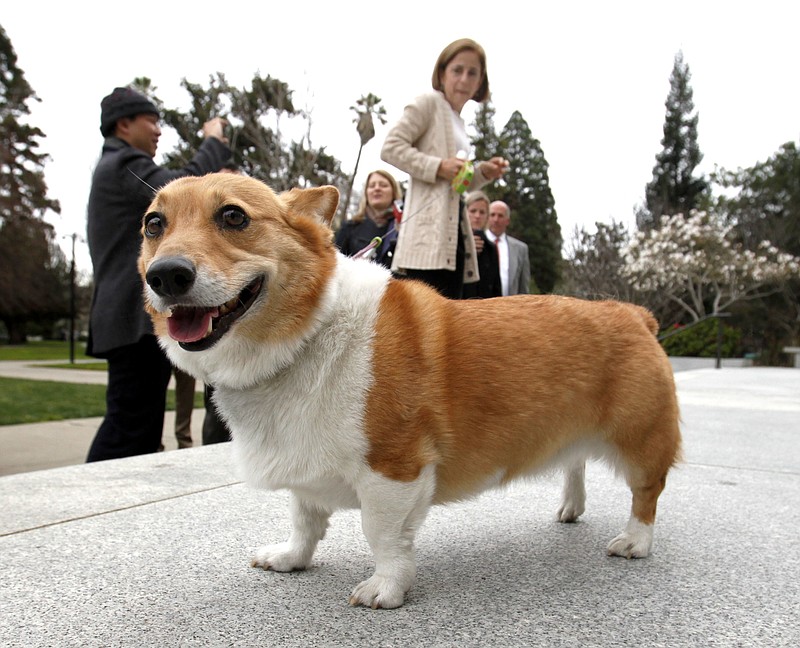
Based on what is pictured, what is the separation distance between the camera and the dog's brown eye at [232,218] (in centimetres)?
185

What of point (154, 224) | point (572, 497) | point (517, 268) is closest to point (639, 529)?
point (572, 497)

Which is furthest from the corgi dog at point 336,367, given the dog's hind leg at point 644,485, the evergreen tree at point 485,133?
the evergreen tree at point 485,133

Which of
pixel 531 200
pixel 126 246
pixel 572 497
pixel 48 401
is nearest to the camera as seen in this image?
pixel 572 497

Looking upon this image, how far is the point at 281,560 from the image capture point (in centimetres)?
220

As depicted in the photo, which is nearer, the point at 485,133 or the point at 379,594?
the point at 379,594

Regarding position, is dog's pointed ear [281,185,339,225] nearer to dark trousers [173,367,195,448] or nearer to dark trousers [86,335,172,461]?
dark trousers [86,335,172,461]

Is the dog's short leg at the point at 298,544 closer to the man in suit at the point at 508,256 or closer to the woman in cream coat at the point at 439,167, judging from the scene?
the woman in cream coat at the point at 439,167

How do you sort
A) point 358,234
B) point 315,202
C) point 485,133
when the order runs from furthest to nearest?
point 485,133 → point 358,234 → point 315,202

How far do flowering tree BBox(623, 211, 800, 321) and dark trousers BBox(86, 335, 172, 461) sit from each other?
23.8 metres

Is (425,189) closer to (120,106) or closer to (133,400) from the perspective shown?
(120,106)

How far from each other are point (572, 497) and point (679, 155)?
147 ft

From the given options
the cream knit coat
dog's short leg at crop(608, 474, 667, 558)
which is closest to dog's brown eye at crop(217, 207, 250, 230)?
dog's short leg at crop(608, 474, 667, 558)

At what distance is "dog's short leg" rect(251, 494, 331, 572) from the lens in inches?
86.7

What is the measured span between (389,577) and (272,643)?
412 mm
